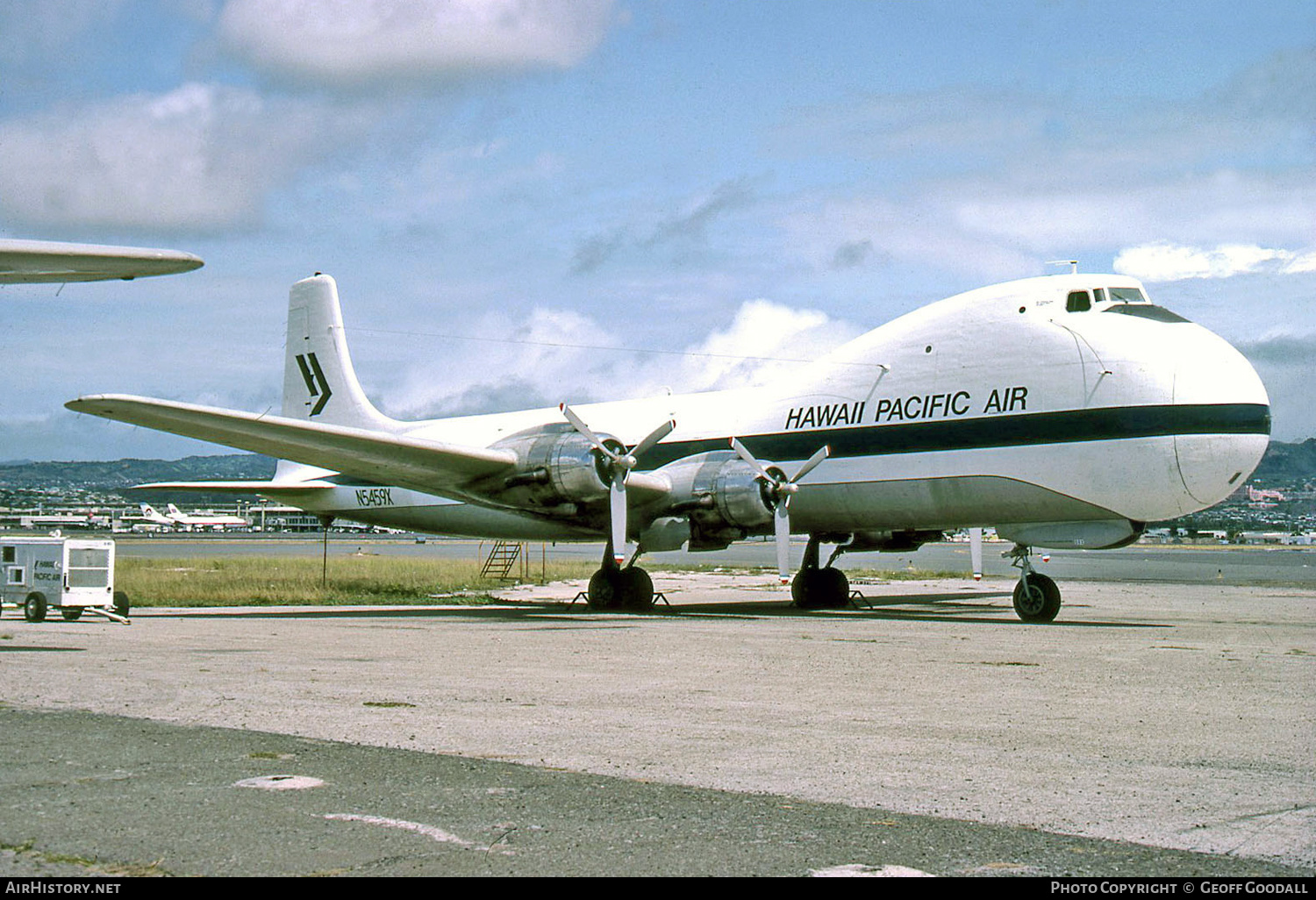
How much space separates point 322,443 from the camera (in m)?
22.4

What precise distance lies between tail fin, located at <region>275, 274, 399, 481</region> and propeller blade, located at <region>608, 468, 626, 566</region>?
449 inches

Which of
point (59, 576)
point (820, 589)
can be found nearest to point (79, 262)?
point (59, 576)

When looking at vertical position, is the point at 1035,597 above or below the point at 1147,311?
below

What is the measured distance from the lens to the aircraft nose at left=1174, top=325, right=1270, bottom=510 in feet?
64.1

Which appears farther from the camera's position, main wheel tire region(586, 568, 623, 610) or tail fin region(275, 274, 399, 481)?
tail fin region(275, 274, 399, 481)

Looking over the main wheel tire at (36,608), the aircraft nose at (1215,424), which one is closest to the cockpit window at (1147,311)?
the aircraft nose at (1215,424)

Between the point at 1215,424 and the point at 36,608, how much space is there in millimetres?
19142

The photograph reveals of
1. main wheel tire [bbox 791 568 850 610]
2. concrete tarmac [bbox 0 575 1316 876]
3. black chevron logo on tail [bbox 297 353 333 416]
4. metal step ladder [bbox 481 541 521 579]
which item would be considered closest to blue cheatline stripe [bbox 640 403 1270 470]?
main wheel tire [bbox 791 568 850 610]

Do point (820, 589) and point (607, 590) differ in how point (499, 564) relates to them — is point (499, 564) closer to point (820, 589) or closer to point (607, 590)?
point (820, 589)

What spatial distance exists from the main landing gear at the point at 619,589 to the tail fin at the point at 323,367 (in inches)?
369

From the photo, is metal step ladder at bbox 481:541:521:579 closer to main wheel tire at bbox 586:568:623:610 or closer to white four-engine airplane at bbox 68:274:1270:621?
white four-engine airplane at bbox 68:274:1270:621

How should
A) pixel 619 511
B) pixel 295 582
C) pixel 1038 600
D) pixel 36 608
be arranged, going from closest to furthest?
pixel 36 608 → pixel 1038 600 → pixel 619 511 → pixel 295 582

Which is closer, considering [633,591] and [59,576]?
[59,576]

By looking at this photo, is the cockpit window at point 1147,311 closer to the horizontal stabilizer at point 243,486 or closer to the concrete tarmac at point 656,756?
the concrete tarmac at point 656,756
